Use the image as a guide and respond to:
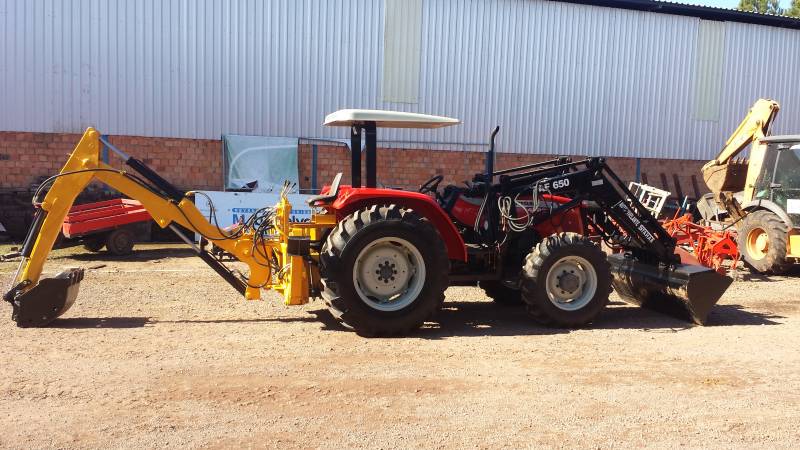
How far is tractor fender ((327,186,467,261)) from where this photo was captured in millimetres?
6230

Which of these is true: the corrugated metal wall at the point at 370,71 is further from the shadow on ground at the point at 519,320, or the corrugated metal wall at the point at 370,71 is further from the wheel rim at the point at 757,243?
the shadow on ground at the point at 519,320

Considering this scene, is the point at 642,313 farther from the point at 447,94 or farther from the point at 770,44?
the point at 770,44

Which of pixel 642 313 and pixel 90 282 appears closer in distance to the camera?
pixel 642 313

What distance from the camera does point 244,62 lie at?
14.8 m

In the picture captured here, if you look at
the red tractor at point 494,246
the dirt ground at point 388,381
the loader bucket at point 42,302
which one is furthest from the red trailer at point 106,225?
the red tractor at point 494,246

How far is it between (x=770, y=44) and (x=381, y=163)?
1173 centimetres

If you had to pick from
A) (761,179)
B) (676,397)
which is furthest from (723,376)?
(761,179)

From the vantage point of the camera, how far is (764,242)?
10.5 meters

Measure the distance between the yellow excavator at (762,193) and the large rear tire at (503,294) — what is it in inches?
204

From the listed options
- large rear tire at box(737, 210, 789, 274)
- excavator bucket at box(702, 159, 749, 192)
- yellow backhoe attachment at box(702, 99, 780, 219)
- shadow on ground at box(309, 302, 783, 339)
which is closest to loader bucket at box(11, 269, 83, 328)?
shadow on ground at box(309, 302, 783, 339)

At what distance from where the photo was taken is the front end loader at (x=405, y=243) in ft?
19.6

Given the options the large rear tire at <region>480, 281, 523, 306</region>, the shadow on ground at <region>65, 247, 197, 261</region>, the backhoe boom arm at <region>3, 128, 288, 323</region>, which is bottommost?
the shadow on ground at <region>65, 247, 197, 261</region>

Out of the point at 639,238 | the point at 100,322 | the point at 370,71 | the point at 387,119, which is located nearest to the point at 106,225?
the point at 100,322

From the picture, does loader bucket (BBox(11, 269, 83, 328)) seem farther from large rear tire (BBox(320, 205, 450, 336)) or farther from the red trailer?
the red trailer
